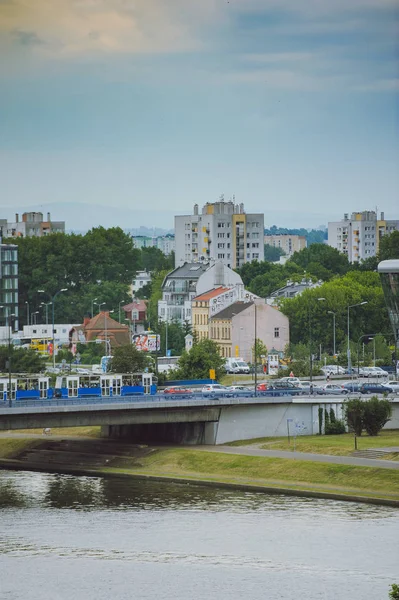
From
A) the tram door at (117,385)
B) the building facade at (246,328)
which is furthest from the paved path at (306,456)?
the building facade at (246,328)

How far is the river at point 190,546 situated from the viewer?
73.2 metres

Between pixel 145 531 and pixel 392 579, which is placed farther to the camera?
pixel 145 531

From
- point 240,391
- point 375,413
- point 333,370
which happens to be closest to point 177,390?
point 240,391

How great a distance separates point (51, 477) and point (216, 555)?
29034 millimetres

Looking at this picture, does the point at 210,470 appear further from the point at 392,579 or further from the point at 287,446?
the point at 392,579

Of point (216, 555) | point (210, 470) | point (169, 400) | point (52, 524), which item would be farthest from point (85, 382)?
point (216, 555)

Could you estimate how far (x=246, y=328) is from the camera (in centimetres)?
17975

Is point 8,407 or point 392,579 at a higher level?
point 8,407

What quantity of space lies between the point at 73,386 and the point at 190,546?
4069 centimetres

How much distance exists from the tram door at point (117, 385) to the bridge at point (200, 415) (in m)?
2.91

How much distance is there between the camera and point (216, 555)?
7931 cm

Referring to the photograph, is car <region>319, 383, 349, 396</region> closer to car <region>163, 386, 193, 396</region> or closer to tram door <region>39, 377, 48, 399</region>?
car <region>163, 386, 193, 396</region>

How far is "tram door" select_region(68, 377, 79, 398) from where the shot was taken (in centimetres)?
12000

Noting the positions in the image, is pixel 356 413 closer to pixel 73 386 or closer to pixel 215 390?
pixel 215 390
